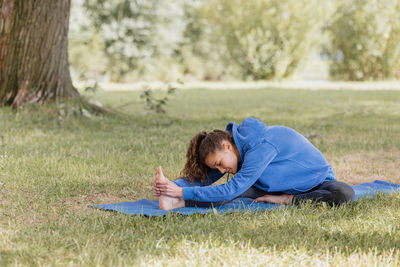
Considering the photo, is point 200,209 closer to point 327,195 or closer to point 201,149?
point 201,149

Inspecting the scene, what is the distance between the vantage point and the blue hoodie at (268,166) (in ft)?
10.2

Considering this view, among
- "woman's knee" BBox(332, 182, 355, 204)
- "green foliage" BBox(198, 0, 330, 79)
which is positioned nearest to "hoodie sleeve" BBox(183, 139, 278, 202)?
"woman's knee" BBox(332, 182, 355, 204)

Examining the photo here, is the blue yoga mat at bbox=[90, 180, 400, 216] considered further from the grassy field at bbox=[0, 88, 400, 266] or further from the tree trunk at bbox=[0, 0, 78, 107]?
the tree trunk at bbox=[0, 0, 78, 107]

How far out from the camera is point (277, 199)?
3.35 metres

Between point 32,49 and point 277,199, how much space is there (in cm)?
448

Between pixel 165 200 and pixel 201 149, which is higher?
pixel 201 149

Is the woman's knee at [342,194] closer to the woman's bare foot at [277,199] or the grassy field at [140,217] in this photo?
the grassy field at [140,217]

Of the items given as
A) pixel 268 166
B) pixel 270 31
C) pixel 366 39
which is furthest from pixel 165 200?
pixel 366 39

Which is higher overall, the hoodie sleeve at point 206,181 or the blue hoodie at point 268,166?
the blue hoodie at point 268,166

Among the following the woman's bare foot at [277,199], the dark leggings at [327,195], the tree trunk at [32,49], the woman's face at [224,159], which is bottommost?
the woman's bare foot at [277,199]

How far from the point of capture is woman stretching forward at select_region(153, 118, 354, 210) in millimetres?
3133

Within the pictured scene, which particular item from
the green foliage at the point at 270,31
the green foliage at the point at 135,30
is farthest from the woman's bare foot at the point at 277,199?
the green foliage at the point at 135,30

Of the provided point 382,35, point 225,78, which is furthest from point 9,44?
point 225,78

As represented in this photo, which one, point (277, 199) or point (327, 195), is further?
point (277, 199)
